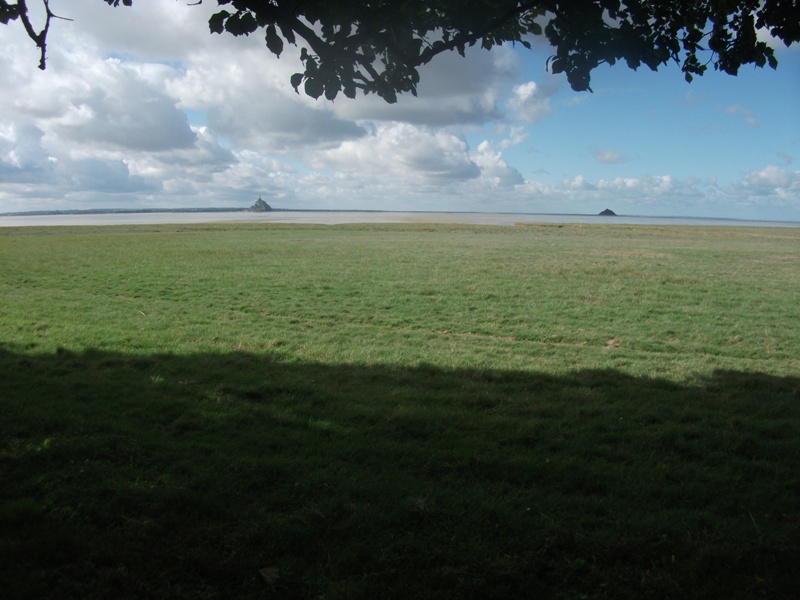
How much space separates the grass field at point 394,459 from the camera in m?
3.79

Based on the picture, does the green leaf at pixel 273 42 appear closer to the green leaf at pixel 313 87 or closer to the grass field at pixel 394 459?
the green leaf at pixel 313 87

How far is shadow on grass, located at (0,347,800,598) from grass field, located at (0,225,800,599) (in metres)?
0.02

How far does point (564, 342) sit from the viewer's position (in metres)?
13.2

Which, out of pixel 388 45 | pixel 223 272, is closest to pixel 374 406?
pixel 388 45

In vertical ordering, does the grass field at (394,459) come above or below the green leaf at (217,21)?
below

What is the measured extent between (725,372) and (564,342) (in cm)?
354

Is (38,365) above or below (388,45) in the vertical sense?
below

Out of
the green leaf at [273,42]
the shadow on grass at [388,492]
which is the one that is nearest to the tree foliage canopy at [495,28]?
the green leaf at [273,42]

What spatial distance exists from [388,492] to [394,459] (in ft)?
2.67

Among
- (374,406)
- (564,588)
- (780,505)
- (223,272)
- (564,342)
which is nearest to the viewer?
(564,588)

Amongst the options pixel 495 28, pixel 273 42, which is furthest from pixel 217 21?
pixel 495 28

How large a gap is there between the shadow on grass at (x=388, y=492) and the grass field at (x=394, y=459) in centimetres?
2

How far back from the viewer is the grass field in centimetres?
379

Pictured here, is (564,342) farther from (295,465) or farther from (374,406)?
(295,465)
